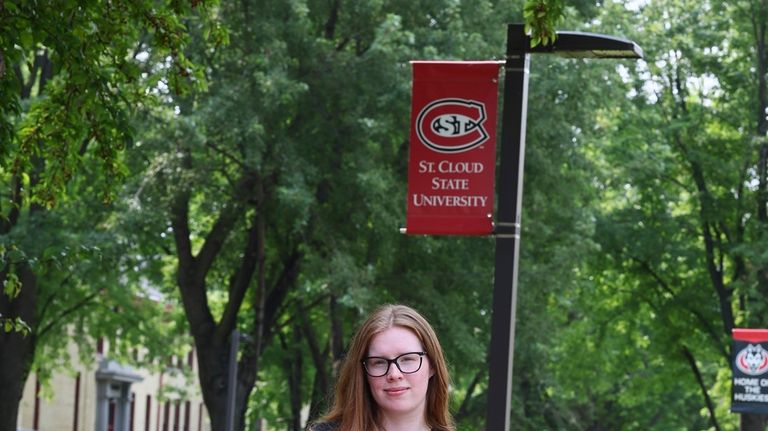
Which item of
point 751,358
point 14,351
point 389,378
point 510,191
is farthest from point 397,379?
A: point 14,351

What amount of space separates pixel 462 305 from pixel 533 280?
1685 millimetres

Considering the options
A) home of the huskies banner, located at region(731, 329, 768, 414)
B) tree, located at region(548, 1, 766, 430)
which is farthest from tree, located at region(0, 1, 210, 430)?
tree, located at region(548, 1, 766, 430)

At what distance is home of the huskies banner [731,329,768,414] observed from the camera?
85.5 ft

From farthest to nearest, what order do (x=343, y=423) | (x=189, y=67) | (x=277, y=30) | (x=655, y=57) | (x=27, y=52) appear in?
1. (x=655, y=57)
2. (x=277, y=30)
3. (x=189, y=67)
4. (x=27, y=52)
5. (x=343, y=423)

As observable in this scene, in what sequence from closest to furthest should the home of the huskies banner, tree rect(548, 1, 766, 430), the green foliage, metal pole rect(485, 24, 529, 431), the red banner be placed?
the green foliage
metal pole rect(485, 24, 529, 431)
the red banner
the home of the huskies banner
tree rect(548, 1, 766, 430)

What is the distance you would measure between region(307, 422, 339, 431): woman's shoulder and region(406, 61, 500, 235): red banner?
24.6 ft

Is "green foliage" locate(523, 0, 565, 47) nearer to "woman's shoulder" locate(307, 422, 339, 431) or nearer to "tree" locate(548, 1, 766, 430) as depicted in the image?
"woman's shoulder" locate(307, 422, 339, 431)

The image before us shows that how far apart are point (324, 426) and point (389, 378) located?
200mm

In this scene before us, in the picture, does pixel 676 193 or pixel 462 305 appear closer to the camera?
pixel 462 305

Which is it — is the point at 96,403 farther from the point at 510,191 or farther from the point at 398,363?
the point at 398,363

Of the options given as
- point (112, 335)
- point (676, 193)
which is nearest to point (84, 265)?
point (112, 335)

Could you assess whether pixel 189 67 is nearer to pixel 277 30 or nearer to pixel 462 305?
pixel 277 30

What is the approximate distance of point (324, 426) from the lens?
4207 millimetres

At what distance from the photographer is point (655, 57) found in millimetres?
35094
